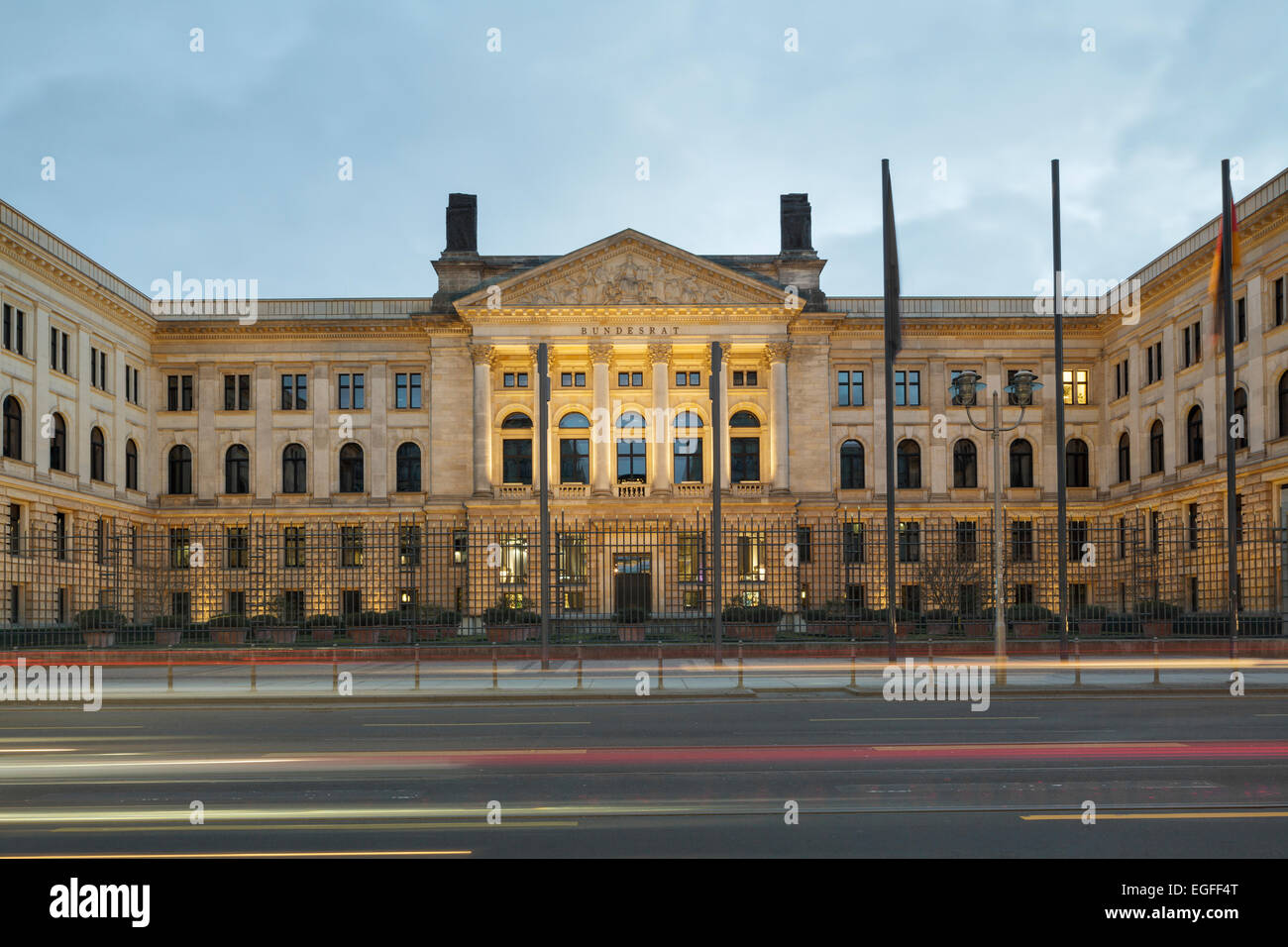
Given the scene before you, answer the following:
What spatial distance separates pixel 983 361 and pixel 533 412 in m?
27.2

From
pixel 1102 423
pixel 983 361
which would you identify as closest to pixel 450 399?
pixel 983 361

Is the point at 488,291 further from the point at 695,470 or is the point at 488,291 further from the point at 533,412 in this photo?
the point at 695,470

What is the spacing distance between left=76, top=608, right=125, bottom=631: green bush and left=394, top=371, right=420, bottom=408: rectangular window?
107 feet

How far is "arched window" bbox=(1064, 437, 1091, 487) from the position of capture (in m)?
66.9

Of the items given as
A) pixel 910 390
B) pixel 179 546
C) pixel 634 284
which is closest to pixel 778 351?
pixel 634 284

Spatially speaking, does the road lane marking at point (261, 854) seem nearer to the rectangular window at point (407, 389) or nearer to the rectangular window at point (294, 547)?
the rectangular window at point (294, 547)

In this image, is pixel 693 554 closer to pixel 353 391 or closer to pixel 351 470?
pixel 351 470

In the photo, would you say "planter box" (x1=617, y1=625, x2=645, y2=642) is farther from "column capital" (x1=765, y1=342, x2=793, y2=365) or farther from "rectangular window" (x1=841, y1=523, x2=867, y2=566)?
"column capital" (x1=765, y1=342, x2=793, y2=365)

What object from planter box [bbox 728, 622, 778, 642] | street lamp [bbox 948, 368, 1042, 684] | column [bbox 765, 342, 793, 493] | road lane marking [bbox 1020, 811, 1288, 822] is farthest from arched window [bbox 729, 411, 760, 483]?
road lane marking [bbox 1020, 811, 1288, 822]

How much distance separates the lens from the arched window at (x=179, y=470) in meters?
66.8

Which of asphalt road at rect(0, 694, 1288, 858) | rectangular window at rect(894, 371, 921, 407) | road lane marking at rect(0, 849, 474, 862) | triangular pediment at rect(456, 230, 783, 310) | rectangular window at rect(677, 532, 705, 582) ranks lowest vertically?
asphalt road at rect(0, 694, 1288, 858)

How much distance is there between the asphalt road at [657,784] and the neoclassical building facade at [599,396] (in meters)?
44.7

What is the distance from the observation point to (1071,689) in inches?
843
